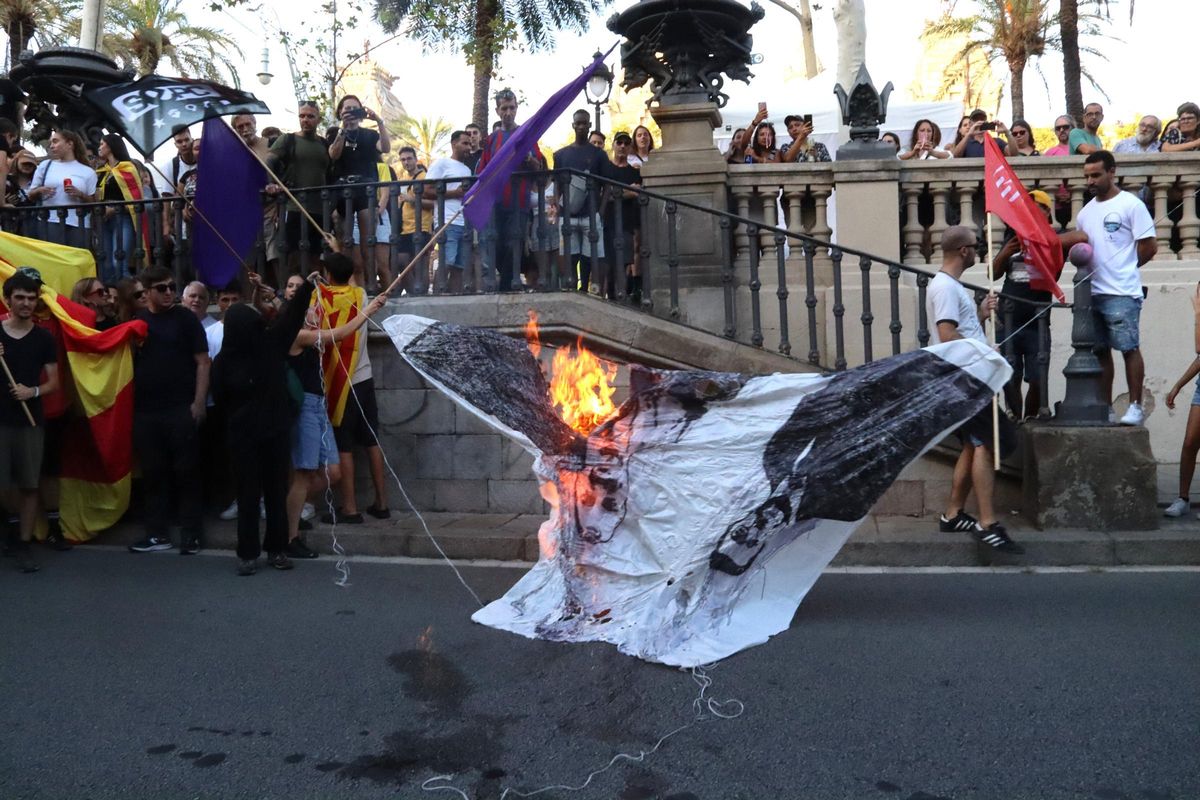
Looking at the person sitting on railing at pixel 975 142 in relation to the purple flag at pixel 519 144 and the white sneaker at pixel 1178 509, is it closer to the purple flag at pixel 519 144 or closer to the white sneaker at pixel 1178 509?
the white sneaker at pixel 1178 509

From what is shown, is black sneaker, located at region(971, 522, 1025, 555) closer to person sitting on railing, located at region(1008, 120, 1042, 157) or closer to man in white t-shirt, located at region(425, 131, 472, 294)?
man in white t-shirt, located at region(425, 131, 472, 294)

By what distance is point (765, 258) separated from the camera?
9719 millimetres

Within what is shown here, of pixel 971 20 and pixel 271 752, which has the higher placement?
pixel 971 20

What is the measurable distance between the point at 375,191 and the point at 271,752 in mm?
5698

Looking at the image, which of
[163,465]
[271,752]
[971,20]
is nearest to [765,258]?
[163,465]

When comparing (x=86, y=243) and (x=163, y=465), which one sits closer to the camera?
(x=163, y=465)

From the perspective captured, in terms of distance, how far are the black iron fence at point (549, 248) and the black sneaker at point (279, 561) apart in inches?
102

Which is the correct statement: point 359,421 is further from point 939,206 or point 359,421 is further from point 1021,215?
point 939,206

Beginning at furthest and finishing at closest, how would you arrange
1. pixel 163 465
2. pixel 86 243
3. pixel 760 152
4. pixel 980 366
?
pixel 760 152
pixel 86 243
pixel 163 465
pixel 980 366

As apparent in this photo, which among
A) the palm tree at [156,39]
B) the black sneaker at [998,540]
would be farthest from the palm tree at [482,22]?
the black sneaker at [998,540]

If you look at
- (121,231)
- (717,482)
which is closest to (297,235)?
(121,231)

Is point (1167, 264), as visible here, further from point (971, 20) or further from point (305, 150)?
point (971, 20)

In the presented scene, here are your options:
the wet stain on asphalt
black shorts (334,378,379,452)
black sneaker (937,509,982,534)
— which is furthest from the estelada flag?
black sneaker (937,509,982,534)

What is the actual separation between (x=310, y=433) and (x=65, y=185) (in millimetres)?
4555
